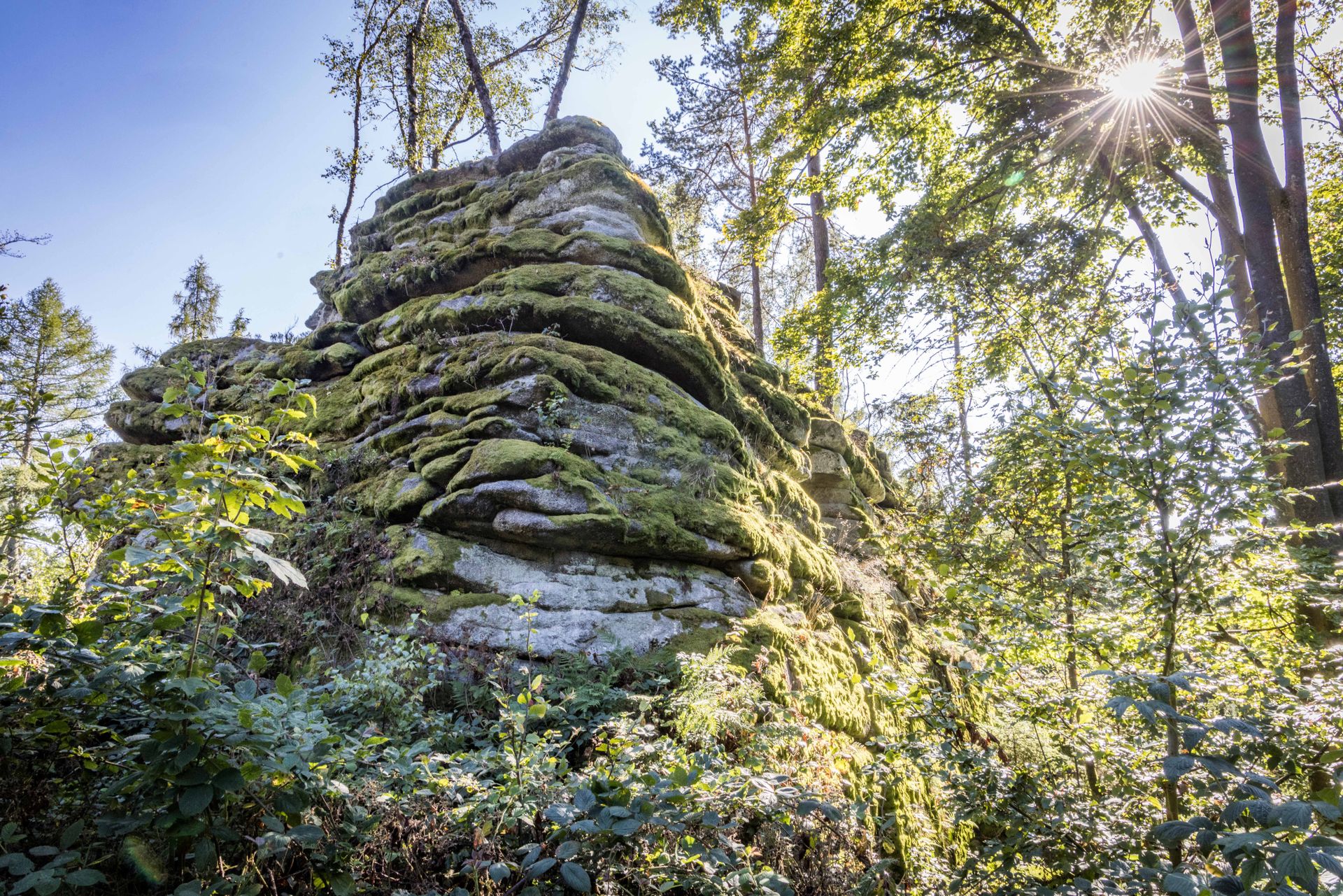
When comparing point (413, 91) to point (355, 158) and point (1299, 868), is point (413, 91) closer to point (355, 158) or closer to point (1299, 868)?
point (355, 158)

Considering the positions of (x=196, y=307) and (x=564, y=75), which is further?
(x=196, y=307)

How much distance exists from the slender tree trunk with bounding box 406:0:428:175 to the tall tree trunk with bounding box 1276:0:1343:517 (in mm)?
16666

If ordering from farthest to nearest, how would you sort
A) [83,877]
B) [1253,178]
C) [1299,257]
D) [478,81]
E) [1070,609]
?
[478,81], [1253,178], [1299,257], [1070,609], [83,877]

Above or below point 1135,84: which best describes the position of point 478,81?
above

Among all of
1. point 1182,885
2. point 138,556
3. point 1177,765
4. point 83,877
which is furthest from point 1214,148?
point 83,877

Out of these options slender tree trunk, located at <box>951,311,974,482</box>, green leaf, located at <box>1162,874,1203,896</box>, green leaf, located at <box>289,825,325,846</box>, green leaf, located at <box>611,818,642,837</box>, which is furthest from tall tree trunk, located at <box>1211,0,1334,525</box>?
green leaf, located at <box>289,825,325,846</box>

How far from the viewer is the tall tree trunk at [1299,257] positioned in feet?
19.0

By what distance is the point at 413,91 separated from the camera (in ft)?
52.5

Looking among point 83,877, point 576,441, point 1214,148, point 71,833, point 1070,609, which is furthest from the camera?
point 1214,148

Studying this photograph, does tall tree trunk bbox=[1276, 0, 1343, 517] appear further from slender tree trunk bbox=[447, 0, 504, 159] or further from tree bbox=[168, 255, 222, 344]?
tree bbox=[168, 255, 222, 344]

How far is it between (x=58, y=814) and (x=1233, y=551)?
200 inches

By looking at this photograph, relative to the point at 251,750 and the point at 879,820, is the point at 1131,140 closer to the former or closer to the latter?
the point at 879,820

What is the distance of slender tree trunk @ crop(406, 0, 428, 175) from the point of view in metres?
15.6

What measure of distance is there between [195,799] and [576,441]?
440 cm
